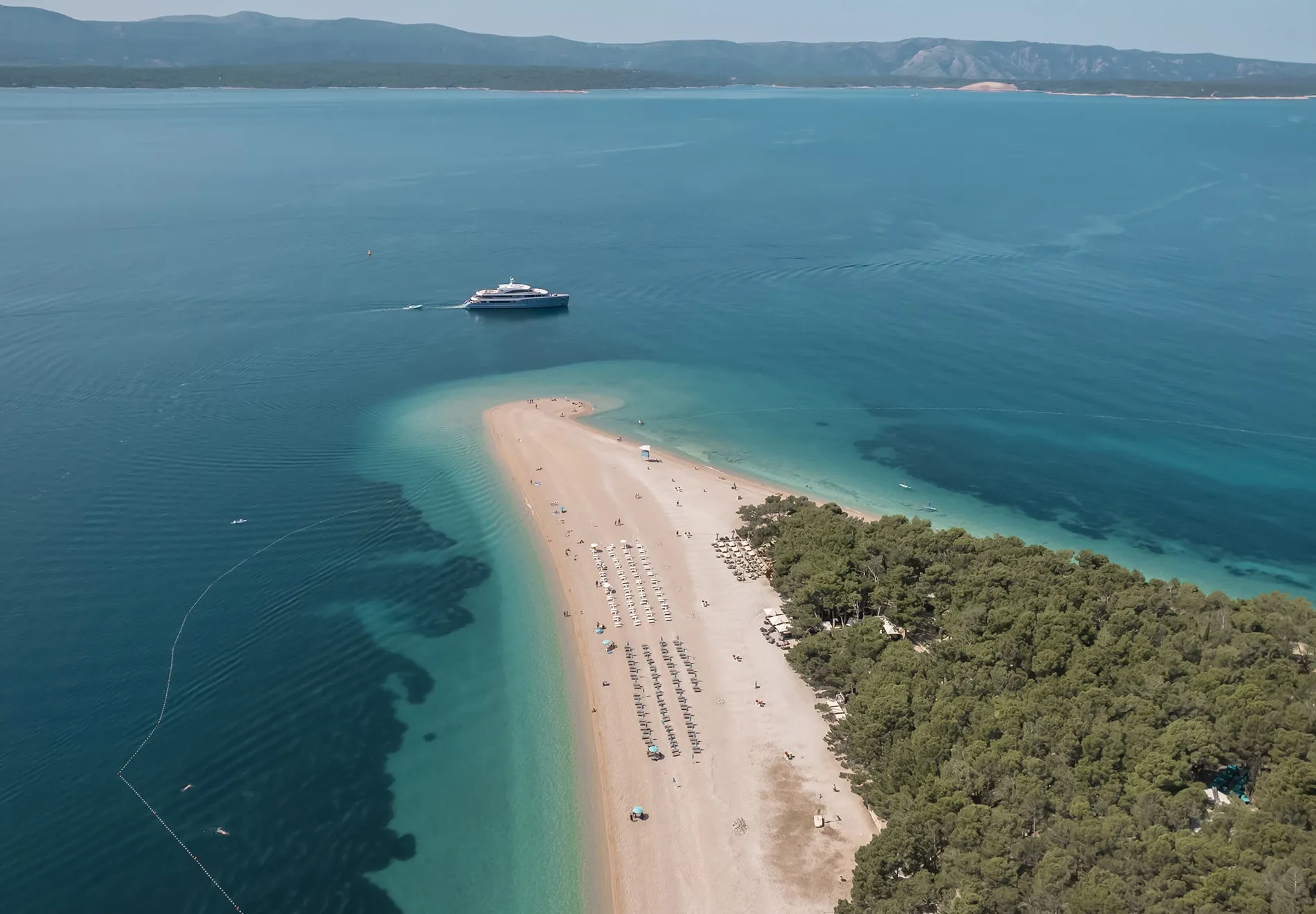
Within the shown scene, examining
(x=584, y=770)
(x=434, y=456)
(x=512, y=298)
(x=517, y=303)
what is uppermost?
(x=512, y=298)

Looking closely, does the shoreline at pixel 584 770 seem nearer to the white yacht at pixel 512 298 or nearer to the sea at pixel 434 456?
the sea at pixel 434 456

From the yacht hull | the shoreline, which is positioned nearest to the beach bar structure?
the shoreline

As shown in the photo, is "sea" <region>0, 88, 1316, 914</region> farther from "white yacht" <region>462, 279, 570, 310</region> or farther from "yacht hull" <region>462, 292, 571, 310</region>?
"white yacht" <region>462, 279, 570, 310</region>

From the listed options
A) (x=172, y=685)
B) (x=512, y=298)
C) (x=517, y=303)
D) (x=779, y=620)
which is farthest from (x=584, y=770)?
(x=512, y=298)

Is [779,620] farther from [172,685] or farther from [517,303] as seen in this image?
[517,303]

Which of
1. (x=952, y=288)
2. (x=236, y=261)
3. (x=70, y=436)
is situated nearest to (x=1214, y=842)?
(x=70, y=436)

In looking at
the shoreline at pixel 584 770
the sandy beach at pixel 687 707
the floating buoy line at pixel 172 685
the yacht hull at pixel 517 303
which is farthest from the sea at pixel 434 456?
the yacht hull at pixel 517 303
